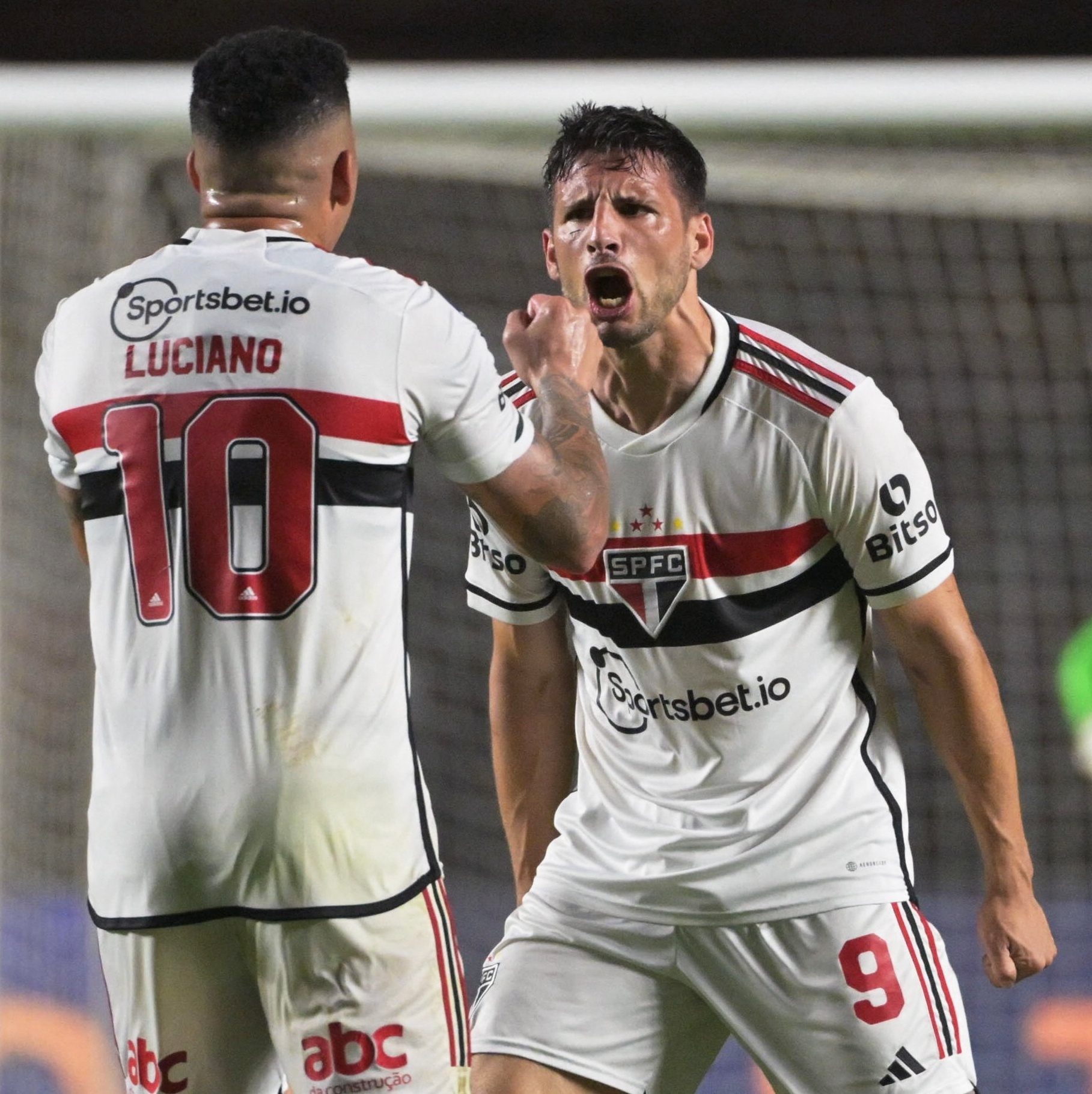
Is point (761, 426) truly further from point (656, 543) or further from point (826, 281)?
point (826, 281)

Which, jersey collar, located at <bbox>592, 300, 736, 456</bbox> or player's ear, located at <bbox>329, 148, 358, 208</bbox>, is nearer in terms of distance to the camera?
player's ear, located at <bbox>329, 148, 358, 208</bbox>

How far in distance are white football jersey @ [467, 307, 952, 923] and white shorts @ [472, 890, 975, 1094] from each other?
40mm

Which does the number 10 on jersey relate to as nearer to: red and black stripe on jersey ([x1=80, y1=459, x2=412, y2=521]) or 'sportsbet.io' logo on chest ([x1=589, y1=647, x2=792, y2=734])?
red and black stripe on jersey ([x1=80, y1=459, x2=412, y2=521])

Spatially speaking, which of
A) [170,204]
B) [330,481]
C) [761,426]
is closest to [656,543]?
[761,426]

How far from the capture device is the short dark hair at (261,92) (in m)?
1.83

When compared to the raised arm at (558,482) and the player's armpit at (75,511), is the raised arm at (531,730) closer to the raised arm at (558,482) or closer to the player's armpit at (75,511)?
the raised arm at (558,482)

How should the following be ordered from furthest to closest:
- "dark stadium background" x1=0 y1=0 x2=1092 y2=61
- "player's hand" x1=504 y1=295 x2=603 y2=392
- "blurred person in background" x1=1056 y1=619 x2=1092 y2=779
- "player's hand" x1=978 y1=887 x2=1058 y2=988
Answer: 1. "blurred person in background" x1=1056 y1=619 x2=1092 y2=779
2. "dark stadium background" x1=0 y1=0 x2=1092 y2=61
3. "player's hand" x1=978 y1=887 x2=1058 y2=988
4. "player's hand" x1=504 y1=295 x2=603 y2=392

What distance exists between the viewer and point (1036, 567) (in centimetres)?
637

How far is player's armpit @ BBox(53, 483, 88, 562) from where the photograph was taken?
199 centimetres

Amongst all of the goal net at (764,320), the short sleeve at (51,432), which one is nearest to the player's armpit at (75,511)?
the short sleeve at (51,432)

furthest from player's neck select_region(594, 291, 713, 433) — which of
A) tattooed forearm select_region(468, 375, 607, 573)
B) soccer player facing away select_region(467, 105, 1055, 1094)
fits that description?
tattooed forearm select_region(468, 375, 607, 573)

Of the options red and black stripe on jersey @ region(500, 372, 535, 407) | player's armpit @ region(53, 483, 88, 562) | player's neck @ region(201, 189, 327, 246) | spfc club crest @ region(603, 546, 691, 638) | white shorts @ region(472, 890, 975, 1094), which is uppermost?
player's neck @ region(201, 189, 327, 246)

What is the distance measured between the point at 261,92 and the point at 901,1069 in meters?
1.49

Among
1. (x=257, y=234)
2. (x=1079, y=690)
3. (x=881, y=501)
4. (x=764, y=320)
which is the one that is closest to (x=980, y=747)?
(x=881, y=501)
